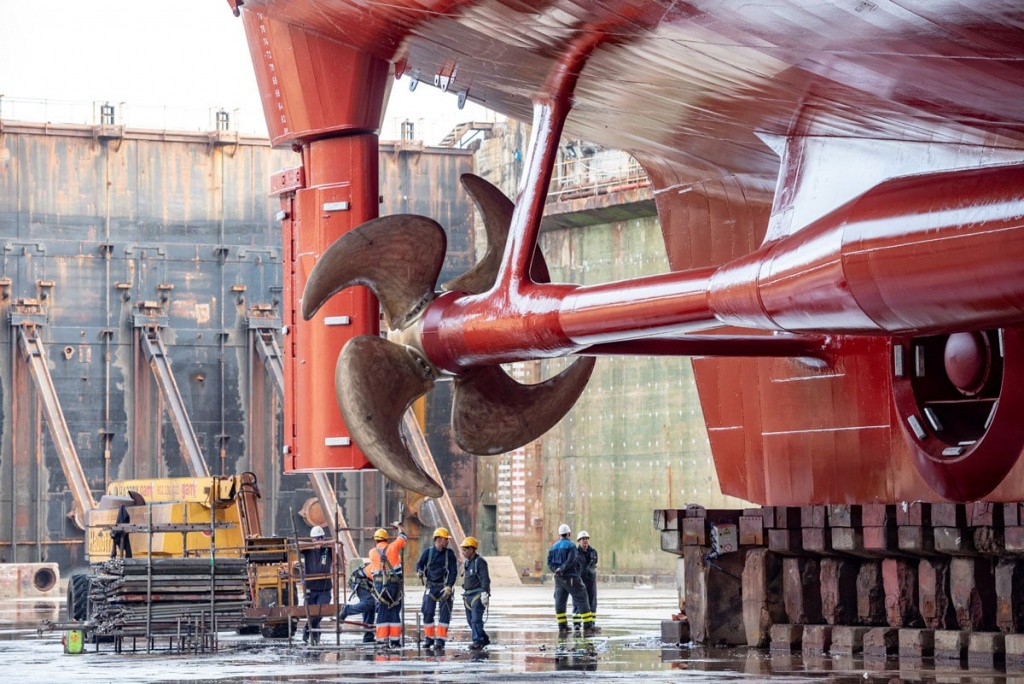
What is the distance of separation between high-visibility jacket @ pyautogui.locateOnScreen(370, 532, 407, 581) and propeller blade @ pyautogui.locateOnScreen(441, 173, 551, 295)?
410 cm

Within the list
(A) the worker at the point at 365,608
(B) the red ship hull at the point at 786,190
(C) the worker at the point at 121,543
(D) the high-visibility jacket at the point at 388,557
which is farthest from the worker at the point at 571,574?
(C) the worker at the point at 121,543

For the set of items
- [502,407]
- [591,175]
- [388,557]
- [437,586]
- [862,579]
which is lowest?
[437,586]

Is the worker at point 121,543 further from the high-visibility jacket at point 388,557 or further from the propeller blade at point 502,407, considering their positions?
the propeller blade at point 502,407

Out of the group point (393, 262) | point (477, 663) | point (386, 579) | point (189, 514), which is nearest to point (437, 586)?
point (386, 579)

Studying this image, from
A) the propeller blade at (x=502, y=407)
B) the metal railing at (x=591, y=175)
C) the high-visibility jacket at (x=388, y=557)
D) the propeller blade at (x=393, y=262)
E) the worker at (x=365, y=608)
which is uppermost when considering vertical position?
the metal railing at (x=591, y=175)

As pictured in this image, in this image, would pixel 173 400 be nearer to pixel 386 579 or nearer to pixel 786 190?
pixel 386 579

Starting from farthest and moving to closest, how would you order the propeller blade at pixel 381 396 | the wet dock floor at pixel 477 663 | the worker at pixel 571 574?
the worker at pixel 571 574, the wet dock floor at pixel 477 663, the propeller blade at pixel 381 396

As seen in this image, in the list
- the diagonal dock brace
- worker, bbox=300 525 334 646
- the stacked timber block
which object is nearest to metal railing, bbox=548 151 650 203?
the diagonal dock brace

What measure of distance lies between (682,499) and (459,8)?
21694 millimetres

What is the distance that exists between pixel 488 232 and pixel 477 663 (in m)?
3.92

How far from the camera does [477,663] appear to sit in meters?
13.3

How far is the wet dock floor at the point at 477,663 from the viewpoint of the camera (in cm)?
1139

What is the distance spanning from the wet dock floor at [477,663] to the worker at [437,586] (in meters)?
0.23

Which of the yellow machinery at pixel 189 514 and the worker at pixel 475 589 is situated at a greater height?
the yellow machinery at pixel 189 514
